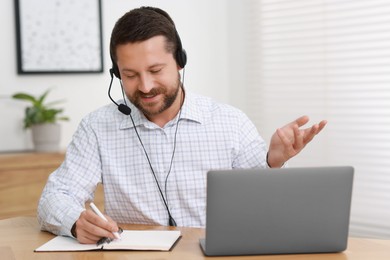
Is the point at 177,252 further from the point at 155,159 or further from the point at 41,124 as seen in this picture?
the point at 41,124

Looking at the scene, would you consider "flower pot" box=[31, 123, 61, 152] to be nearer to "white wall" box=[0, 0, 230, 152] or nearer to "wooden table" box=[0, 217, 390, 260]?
"white wall" box=[0, 0, 230, 152]

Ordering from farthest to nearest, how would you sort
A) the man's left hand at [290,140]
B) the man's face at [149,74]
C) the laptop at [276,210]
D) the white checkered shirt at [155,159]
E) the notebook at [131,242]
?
the white checkered shirt at [155,159] → the man's face at [149,74] → the man's left hand at [290,140] → the notebook at [131,242] → the laptop at [276,210]

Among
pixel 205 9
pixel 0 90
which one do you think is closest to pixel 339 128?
pixel 205 9

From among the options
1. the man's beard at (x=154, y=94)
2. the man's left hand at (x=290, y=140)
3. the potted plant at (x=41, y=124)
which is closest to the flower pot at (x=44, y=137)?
the potted plant at (x=41, y=124)

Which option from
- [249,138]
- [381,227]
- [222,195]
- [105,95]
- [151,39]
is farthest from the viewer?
[105,95]

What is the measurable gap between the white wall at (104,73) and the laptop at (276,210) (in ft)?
8.05

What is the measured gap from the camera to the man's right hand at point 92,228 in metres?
1.68

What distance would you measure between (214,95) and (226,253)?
2861 mm

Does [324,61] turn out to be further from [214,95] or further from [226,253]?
[226,253]

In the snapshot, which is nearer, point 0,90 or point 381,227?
point 381,227

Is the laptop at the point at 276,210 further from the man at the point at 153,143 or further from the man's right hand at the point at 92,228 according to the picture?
the man at the point at 153,143

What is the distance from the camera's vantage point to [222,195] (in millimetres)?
1492

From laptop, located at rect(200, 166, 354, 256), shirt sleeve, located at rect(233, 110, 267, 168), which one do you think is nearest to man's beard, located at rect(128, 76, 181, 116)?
shirt sleeve, located at rect(233, 110, 267, 168)

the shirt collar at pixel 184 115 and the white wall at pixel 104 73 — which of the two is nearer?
the shirt collar at pixel 184 115
